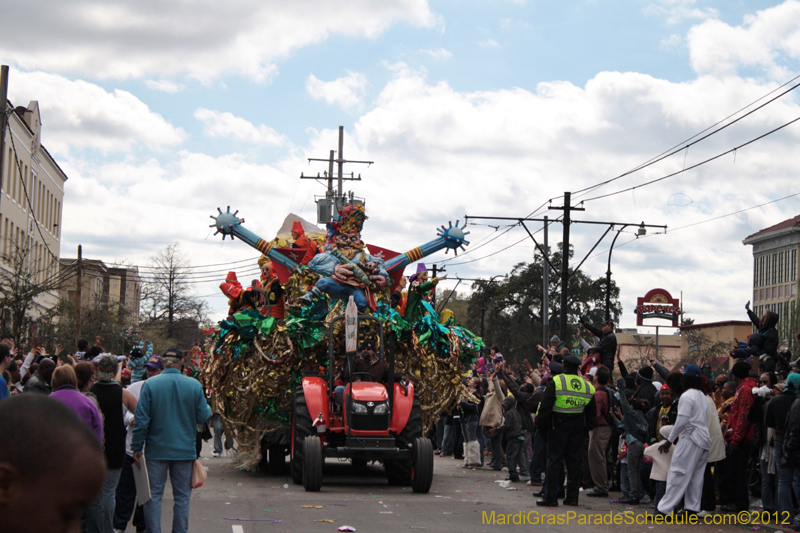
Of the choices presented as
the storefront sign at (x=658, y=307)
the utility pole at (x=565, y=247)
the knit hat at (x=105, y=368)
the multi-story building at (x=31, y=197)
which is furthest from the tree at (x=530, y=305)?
the knit hat at (x=105, y=368)

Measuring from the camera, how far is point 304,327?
535 inches

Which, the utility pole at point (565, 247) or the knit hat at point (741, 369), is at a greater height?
the utility pole at point (565, 247)

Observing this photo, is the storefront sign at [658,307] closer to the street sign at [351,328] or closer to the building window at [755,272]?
the building window at [755,272]

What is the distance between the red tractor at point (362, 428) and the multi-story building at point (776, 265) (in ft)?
157

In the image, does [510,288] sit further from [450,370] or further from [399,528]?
[399,528]

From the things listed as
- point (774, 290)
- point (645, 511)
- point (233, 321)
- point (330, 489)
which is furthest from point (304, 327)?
point (774, 290)

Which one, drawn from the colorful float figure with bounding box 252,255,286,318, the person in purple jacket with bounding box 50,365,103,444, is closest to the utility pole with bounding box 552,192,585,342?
the colorful float figure with bounding box 252,255,286,318

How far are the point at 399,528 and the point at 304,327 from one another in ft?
16.1

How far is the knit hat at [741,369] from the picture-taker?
410 inches

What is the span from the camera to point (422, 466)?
12352 millimetres

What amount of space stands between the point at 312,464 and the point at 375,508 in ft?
5.40

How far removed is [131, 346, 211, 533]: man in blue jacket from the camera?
25.3 ft

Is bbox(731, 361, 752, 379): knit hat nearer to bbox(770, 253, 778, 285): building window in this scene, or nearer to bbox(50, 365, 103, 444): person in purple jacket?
bbox(50, 365, 103, 444): person in purple jacket

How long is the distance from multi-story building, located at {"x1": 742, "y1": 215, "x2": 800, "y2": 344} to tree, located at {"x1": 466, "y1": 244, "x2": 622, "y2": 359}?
10538 mm
